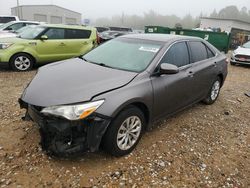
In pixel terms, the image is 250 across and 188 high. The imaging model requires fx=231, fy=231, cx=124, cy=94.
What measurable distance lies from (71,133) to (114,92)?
669 millimetres

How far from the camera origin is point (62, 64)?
146 inches

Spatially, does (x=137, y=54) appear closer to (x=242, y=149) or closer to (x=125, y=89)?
(x=125, y=89)

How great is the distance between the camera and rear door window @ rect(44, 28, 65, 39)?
7570 millimetres

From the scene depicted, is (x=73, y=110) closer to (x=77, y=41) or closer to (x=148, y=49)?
(x=148, y=49)

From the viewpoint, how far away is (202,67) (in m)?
4.30

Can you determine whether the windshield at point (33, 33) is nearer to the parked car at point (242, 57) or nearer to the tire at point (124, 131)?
the tire at point (124, 131)

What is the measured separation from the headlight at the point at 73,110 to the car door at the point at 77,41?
558 centimetres

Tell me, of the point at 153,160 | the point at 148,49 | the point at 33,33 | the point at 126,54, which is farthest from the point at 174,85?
the point at 33,33

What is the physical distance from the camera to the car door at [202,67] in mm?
4145

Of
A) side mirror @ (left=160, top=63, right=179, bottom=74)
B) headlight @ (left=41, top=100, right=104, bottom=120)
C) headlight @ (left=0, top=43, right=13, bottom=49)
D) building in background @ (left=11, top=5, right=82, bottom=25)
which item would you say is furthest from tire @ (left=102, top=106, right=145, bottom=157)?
building in background @ (left=11, top=5, right=82, bottom=25)

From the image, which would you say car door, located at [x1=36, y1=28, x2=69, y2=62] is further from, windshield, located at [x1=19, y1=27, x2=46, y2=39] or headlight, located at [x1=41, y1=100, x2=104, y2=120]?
headlight, located at [x1=41, y1=100, x2=104, y2=120]

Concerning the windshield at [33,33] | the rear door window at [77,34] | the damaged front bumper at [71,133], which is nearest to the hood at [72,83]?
the damaged front bumper at [71,133]

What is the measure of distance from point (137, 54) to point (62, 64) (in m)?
1.21

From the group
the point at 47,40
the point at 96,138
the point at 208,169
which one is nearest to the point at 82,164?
the point at 96,138
